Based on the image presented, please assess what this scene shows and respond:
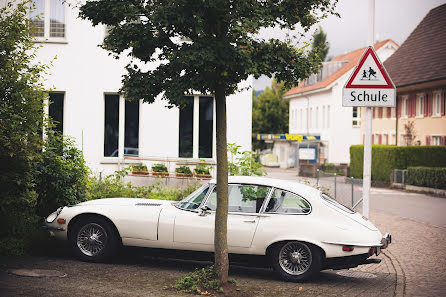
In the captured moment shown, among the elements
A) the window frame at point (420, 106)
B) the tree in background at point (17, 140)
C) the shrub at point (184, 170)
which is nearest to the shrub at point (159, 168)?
the shrub at point (184, 170)

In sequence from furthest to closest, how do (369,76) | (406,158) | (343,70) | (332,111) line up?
(343,70) < (332,111) < (406,158) < (369,76)

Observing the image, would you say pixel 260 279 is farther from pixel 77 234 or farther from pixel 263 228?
pixel 77 234

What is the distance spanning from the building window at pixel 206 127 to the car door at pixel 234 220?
1034 centimetres

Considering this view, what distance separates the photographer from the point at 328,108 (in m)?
65.4

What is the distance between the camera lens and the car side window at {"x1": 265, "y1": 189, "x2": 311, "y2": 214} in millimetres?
9500

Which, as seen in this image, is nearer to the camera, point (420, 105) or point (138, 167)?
point (138, 167)

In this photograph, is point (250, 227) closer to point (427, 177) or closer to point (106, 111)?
point (106, 111)

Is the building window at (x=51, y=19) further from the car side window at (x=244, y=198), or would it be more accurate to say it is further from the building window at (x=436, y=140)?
the building window at (x=436, y=140)

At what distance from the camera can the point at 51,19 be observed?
19359mm

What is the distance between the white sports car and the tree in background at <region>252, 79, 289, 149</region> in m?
75.5

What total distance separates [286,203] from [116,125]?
1113cm

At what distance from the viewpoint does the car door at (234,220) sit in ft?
30.8

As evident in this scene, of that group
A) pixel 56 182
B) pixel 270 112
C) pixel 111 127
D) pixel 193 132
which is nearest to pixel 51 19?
pixel 111 127

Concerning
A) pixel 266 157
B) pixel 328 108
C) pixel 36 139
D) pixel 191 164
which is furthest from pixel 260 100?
pixel 36 139
